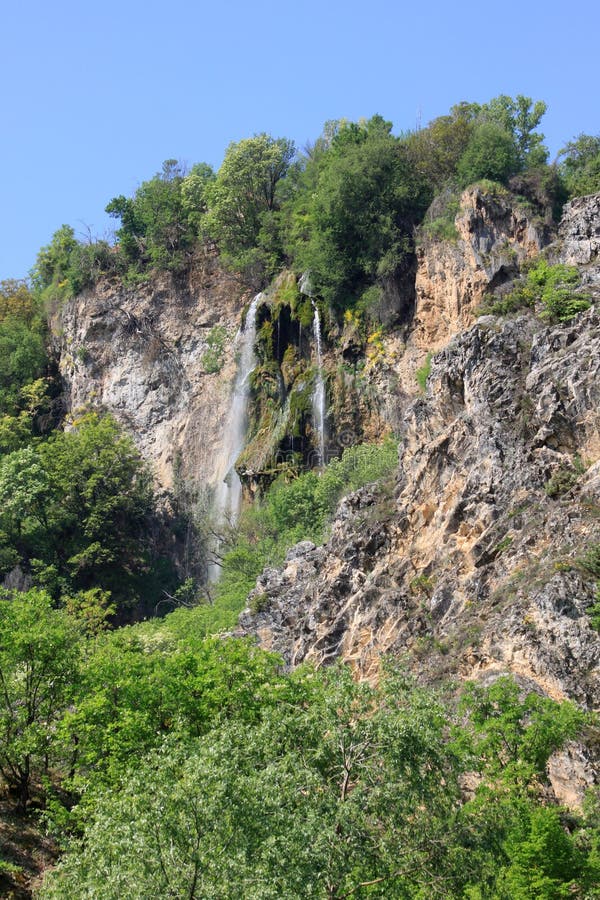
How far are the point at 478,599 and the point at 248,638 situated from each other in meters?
5.93

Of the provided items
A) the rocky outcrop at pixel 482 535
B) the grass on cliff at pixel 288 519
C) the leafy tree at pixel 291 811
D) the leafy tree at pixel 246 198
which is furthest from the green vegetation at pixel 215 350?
the leafy tree at pixel 291 811

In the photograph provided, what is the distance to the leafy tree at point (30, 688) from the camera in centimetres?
2498

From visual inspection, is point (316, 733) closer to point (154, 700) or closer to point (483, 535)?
point (154, 700)

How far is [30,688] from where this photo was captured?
25391 mm

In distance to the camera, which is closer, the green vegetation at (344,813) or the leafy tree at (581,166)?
the green vegetation at (344,813)

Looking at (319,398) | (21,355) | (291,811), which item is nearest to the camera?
(291,811)

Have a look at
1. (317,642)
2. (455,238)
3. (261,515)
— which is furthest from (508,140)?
(317,642)

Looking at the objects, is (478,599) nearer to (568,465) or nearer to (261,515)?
(568,465)

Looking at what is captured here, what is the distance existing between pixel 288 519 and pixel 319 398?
6724 millimetres

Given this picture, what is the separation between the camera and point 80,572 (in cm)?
5456

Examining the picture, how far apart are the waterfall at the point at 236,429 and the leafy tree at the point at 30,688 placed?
1109 inches

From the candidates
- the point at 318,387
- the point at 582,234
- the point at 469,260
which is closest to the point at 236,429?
the point at 318,387

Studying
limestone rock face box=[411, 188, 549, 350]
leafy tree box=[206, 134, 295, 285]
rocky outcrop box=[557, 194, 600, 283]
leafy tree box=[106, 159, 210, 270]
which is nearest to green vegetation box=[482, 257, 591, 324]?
rocky outcrop box=[557, 194, 600, 283]

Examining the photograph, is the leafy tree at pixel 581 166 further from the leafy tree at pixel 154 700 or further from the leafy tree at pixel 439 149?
the leafy tree at pixel 154 700
